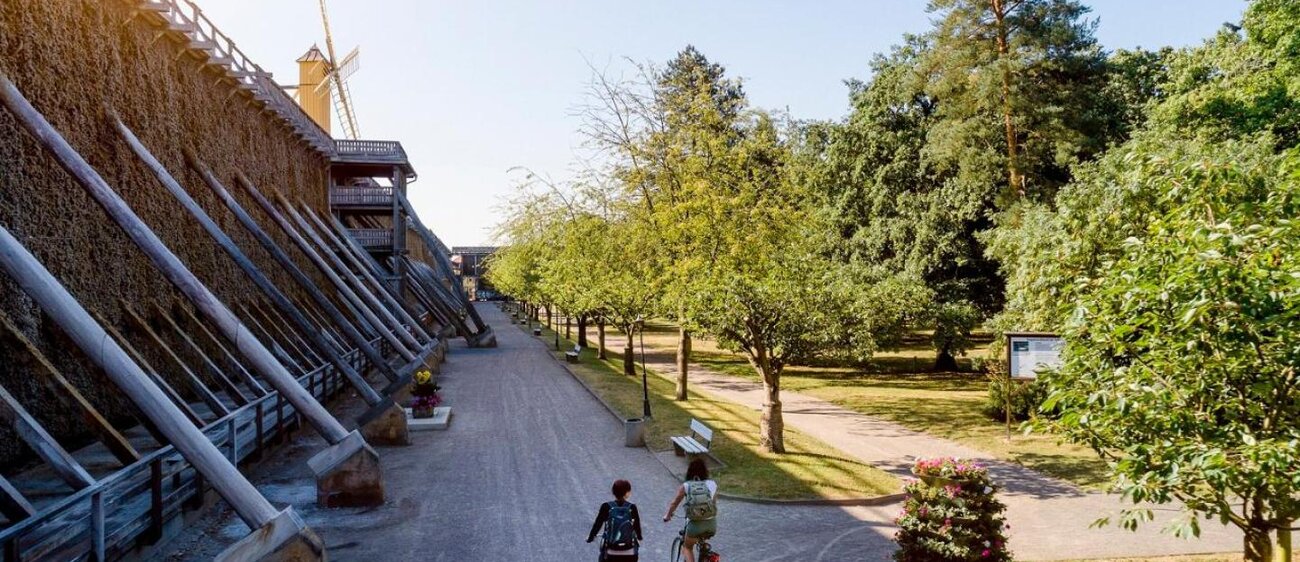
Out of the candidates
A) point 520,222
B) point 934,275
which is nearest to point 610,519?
point 934,275

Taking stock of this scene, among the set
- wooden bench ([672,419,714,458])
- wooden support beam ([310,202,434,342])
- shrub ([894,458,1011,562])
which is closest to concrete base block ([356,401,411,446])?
wooden bench ([672,419,714,458])

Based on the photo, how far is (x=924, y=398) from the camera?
26.4 metres

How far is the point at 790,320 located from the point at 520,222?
31159mm

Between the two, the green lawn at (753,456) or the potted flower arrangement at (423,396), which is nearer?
the green lawn at (753,456)

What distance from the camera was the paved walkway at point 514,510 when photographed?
10.9 m

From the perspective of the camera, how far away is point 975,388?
Answer: 28938 millimetres

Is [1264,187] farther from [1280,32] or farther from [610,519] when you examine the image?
[1280,32]

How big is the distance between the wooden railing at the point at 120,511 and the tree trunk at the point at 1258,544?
37.7ft

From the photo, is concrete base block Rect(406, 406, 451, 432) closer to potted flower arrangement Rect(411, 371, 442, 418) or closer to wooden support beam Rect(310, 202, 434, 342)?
potted flower arrangement Rect(411, 371, 442, 418)

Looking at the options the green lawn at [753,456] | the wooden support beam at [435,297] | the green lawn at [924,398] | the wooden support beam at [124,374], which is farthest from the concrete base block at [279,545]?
the wooden support beam at [435,297]

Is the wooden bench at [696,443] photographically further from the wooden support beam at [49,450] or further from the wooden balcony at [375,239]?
the wooden balcony at [375,239]

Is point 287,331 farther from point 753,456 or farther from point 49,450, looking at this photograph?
point 753,456

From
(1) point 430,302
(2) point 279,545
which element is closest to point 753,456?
(2) point 279,545

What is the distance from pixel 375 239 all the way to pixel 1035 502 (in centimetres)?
3850
